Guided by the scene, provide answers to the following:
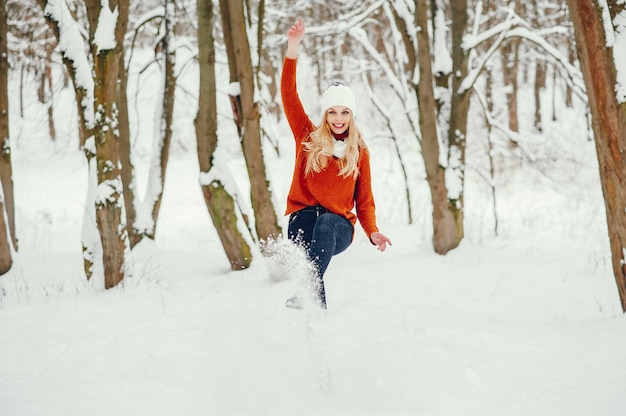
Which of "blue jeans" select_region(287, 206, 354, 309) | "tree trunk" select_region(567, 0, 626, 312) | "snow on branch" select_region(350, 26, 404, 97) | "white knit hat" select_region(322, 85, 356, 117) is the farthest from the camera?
"snow on branch" select_region(350, 26, 404, 97)

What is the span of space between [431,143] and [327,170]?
3720 millimetres

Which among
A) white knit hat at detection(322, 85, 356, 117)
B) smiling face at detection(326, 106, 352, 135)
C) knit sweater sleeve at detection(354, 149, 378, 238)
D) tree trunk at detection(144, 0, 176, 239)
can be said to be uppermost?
tree trunk at detection(144, 0, 176, 239)

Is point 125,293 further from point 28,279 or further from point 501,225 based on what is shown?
point 501,225

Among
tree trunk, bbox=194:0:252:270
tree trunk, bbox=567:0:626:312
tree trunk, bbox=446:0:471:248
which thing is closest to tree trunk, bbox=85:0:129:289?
tree trunk, bbox=194:0:252:270

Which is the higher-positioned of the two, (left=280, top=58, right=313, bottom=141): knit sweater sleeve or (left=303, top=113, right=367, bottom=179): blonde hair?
(left=280, top=58, right=313, bottom=141): knit sweater sleeve

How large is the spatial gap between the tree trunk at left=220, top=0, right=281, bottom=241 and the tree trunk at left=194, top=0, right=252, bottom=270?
281 mm

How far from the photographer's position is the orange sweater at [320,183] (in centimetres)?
344

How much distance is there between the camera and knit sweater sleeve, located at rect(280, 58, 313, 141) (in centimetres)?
343

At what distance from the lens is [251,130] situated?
6.00 m

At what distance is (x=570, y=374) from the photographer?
2.93 meters

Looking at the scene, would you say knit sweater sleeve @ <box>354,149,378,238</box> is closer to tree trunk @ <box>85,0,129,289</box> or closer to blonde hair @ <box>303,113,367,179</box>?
blonde hair @ <box>303,113,367,179</box>

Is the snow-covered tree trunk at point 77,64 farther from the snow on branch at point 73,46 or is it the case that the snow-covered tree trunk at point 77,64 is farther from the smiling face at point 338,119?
the smiling face at point 338,119

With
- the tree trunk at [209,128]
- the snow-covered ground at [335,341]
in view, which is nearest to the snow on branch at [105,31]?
the tree trunk at [209,128]

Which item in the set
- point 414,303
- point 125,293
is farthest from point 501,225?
point 125,293
